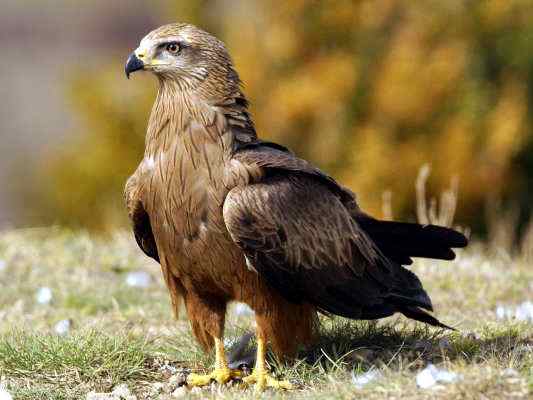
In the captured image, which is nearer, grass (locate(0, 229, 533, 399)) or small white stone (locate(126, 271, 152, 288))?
grass (locate(0, 229, 533, 399))

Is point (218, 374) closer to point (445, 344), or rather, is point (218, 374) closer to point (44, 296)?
point (445, 344)

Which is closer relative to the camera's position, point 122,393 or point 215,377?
point 122,393

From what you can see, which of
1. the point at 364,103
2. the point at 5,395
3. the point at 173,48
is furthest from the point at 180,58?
the point at 364,103

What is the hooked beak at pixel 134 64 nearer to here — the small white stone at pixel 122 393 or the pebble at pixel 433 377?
the small white stone at pixel 122 393

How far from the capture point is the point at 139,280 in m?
7.45

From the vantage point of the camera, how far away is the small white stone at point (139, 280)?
7.39 metres

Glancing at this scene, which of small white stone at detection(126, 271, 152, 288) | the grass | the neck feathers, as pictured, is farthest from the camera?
small white stone at detection(126, 271, 152, 288)

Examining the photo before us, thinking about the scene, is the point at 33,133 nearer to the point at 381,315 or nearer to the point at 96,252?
the point at 96,252

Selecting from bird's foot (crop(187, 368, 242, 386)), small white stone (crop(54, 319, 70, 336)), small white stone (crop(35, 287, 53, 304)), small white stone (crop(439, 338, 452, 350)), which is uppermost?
small white stone (crop(439, 338, 452, 350))

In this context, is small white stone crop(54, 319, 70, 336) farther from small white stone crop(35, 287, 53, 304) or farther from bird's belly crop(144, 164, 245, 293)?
bird's belly crop(144, 164, 245, 293)

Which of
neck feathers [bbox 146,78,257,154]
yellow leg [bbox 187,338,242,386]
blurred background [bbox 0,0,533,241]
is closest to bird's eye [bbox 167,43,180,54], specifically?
neck feathers [bbox 146,78,257,154]

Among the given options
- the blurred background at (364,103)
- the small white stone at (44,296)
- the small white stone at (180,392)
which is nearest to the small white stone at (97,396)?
the small white stone at (180,392)

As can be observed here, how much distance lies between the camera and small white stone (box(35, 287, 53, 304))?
6.96 m

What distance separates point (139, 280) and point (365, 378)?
3381 mm
